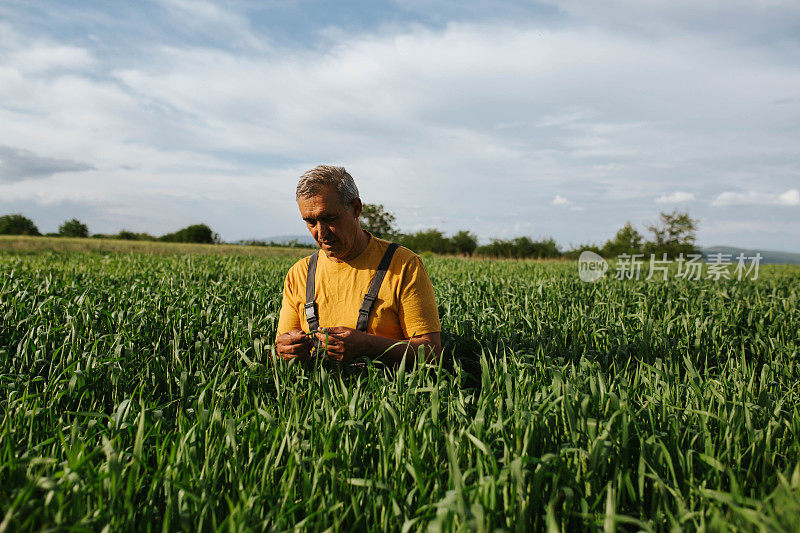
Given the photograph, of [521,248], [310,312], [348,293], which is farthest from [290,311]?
[521,248]

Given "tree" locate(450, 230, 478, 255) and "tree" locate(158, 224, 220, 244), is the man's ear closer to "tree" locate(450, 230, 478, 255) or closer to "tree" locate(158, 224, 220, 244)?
"tree" locate(450, 230, 478, 255)

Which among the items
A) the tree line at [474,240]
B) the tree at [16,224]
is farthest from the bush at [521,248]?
the tree at [16,224]

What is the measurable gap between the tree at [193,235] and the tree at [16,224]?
16670mm

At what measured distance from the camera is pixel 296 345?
238 centimetres

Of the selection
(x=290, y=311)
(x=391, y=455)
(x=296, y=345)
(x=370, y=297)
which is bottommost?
(x=391, y=455)

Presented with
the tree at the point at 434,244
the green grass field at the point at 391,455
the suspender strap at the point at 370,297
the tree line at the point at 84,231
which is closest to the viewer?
the green grass field at the point at 391,455

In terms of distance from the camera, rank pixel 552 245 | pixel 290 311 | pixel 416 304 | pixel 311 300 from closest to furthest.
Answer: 1. pixel 416 304
2. pixel 311 300
3. pixel 290 311
4. pixel 552 245

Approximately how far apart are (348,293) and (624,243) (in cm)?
5737

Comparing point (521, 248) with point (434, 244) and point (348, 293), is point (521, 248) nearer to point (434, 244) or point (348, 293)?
point (434, 244)

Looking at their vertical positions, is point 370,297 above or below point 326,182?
below

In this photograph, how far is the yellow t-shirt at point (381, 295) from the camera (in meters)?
2.61

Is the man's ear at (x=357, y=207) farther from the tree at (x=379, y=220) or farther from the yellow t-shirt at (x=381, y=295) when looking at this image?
the tree at (x=379, y=220)

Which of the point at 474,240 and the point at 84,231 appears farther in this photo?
the point at 84,231

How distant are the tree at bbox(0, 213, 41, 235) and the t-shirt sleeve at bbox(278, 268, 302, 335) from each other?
253 ft
